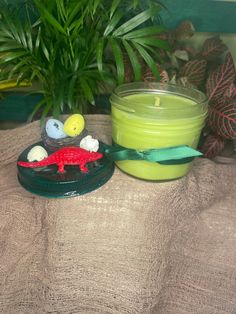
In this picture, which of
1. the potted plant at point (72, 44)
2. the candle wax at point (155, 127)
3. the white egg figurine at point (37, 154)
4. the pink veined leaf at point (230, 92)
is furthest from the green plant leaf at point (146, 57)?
the white egg figurine at point (37, 154)

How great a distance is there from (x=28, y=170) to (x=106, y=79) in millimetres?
316

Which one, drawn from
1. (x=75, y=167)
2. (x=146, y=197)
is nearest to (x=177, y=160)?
(x=146, y=197)

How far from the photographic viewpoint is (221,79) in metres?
0.95

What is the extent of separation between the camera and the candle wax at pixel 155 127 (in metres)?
0.65

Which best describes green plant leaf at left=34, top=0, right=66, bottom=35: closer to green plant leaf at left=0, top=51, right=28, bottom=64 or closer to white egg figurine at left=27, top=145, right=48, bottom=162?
green plant leaf at left=0, top=51, right=28, bottom=64

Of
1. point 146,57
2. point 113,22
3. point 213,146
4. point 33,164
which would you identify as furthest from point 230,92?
point 33,164

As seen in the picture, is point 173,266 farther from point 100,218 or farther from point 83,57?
point 83,57

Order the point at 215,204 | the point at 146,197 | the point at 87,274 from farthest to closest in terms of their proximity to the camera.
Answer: the point at 215,204 < the point at 146,197 < the point at 87,274

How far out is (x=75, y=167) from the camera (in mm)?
719

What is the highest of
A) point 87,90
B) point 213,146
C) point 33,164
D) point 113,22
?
point 113,22

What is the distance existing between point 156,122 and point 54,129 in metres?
0.24

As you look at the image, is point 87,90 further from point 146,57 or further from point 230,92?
point 230,92

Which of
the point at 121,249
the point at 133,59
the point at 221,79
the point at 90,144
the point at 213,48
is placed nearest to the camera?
the point at 121,249

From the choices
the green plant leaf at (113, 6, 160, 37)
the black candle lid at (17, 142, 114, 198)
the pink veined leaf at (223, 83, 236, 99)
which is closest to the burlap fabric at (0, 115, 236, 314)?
the black candle lid at (17, 142, 114, 198)
